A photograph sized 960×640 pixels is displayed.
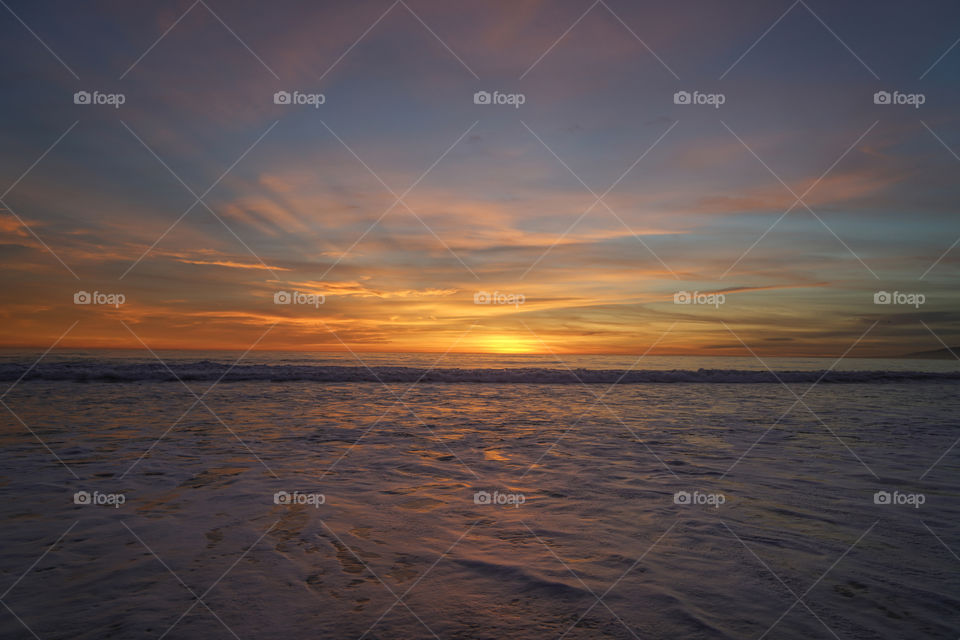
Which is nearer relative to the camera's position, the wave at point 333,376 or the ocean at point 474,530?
the ocean at point 474,530

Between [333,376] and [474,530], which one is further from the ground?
[333,376]

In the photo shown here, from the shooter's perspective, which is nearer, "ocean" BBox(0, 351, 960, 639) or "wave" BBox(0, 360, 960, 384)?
"ocean" BBox(0, 351, 960, 639)

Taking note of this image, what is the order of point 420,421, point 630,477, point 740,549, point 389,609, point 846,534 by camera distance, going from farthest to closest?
point 420,421, point 630,477, point 846,534, point 740,549, point 389,609

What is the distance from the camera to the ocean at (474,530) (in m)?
3.94

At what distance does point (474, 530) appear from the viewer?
580 centimetres

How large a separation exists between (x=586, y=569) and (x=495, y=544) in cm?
106

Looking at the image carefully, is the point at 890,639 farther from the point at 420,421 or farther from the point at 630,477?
the point at 420,421

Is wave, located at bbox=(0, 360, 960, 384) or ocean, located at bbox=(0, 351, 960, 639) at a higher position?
wave, located at bbox=(0, 360, 960, 384)

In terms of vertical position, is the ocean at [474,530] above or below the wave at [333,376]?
below

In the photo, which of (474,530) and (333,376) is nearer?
(474,530)

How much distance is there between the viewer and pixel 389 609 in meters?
4.03

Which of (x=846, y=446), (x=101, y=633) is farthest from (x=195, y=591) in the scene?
(x=846, y=446)

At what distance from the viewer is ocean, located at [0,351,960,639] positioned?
12.9 feet

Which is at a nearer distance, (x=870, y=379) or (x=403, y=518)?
(x=403, y=518)
